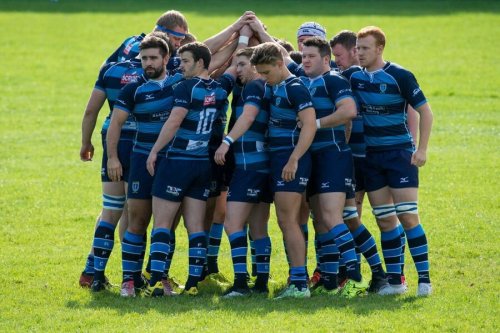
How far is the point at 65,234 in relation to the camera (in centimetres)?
1313

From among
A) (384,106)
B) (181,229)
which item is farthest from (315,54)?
(181,229)

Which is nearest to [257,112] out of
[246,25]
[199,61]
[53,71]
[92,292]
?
[199,61]

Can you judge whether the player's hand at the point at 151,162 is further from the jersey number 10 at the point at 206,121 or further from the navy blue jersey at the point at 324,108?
the navy blue jersey at the point at 324,108

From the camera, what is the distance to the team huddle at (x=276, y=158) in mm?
9859

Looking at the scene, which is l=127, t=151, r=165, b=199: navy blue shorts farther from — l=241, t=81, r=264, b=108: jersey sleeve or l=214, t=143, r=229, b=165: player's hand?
l=241, t=81, r=264, b=108: jersey sleeve

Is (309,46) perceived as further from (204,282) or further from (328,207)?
(204,282)

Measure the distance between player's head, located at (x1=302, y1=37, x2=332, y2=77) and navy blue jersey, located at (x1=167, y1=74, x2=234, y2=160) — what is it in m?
0.87

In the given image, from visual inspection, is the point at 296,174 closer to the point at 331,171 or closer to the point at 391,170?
the point at 331,171

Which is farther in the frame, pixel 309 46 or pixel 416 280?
pixel 416 280

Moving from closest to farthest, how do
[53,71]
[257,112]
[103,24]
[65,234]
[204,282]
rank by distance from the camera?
[257,112], [204,282], [65,234], [53,71], [103,24]

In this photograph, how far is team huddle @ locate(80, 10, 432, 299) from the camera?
9859mm

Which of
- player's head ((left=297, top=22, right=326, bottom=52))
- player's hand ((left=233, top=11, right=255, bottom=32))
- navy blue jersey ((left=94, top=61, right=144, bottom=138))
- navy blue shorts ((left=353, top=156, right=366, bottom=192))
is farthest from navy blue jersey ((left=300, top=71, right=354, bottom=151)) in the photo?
navy blue jersey ((left=94, top=61, right=144, bottom=138))

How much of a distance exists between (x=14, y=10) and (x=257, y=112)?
31569mm

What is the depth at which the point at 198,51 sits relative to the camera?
990 cm
